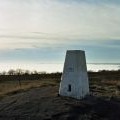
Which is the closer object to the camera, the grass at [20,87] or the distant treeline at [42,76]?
the grass at [20,87]

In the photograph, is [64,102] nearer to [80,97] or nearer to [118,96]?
[80,97]

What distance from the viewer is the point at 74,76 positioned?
25391 mm

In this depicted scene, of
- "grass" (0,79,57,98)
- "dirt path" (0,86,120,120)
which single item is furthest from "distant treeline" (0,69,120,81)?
"dirt path" (0,86,120,120)

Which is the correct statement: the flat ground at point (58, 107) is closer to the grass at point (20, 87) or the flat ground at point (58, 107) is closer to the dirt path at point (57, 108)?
the dirt path at point (57, 108)

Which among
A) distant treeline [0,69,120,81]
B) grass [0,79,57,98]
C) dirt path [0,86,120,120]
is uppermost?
distant treeline [0,69,120,81]

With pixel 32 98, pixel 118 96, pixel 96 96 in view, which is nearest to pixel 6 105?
pixel 32 98

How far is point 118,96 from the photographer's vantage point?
1072 inches

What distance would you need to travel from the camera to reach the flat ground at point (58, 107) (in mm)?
22344

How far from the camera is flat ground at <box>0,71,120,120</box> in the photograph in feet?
73.3

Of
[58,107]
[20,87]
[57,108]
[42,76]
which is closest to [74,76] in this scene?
[58,107]

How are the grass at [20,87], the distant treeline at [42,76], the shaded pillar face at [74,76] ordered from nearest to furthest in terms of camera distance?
the shaded pillar face at [74,76] < the grass at [20,87] < the distant treeline at [42,76]

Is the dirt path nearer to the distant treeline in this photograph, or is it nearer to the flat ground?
the flat ground

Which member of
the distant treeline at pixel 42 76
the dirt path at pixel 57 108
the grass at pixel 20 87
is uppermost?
the distant treeline at pixel 42 76

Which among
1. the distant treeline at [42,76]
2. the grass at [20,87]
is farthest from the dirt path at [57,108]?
the distant treeline at [42,76]
